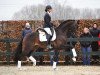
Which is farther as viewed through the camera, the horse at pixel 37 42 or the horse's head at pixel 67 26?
the horse's head at pixel 67 26

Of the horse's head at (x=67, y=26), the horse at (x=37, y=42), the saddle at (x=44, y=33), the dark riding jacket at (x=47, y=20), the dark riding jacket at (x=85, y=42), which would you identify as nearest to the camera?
the dark riding jacket at (x=47, y=20)

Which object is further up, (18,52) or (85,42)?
(85,42)

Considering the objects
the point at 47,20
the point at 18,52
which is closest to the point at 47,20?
the point at 47,20

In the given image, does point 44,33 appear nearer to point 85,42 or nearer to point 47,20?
point 47,20

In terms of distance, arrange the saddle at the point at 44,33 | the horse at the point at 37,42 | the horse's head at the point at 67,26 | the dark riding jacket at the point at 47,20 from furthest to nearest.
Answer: the horse's head at the point at 67,26 → the horse at the point at 37,42 → the saddle at the point at 44,33 → the dark riding jacket at the point at 47,20

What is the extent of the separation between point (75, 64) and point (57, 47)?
4.18 m

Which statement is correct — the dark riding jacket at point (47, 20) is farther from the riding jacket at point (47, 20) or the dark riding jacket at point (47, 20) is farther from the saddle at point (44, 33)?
the saddle at point (44, 33)

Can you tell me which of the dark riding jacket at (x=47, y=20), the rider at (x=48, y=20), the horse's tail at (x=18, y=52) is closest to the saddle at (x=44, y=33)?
the rider at (x=48, y=20)

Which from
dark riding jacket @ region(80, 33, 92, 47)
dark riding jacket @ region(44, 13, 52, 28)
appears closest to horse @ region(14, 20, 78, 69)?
dark riding jacket @ region(44, 13, 52, 28)

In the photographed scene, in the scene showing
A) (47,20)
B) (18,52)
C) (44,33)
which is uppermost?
(47,20)

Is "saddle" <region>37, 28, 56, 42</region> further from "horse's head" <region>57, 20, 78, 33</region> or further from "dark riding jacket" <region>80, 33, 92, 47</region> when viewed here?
"dark riding jacket" <region>80, 33, 92, 47</region>

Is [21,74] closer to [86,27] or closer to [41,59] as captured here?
[41,59]

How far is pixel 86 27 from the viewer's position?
20.2 meters

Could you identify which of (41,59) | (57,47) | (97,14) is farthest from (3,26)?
(97,14)
